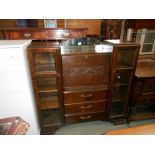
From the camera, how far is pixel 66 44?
5.84ft

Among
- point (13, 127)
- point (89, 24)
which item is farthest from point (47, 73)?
point (89, 24)

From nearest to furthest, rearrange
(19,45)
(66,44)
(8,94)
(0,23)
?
(19,45), (8,94), (66,44), (0,23)

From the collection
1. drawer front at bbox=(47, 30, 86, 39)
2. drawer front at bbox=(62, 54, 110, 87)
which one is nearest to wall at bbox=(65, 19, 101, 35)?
drawer front at bbox=(47, 30, 86, 39)

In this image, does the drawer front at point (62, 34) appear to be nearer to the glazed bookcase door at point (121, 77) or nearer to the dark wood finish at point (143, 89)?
the glazed bookcase door at point (121, 77)

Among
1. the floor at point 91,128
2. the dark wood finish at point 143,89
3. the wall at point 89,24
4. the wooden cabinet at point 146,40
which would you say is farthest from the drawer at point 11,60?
the wall at point 89,24

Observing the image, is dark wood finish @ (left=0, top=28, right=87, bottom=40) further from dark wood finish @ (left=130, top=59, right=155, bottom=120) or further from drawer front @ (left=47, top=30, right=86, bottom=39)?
dark wood finish @ (left=130, top=59, right=155, bottom=120)

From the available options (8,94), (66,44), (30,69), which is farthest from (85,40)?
(8,94)

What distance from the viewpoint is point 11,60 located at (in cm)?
130

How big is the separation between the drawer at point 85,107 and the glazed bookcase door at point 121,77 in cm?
16

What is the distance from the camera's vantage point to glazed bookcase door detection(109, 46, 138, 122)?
1.62m

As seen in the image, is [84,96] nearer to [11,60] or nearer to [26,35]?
[11,60]
